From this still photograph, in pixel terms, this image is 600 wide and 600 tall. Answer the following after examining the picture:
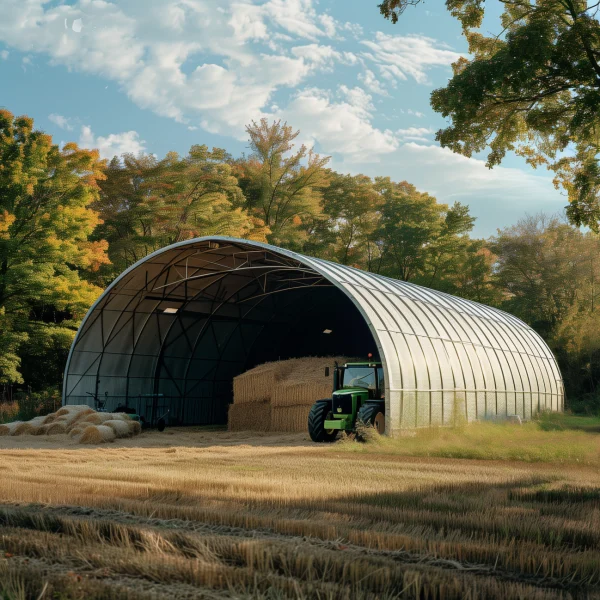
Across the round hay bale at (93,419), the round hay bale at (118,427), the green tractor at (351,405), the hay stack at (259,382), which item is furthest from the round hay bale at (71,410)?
the green tractor at (351,405)

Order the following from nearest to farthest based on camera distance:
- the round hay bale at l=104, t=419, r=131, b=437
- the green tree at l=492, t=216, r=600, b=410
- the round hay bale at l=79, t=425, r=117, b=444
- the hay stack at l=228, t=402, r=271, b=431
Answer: the round hay bale at l=79, t=425, r=117, b=444 → the round hay bale at l=104, t=419, r=131, b=437 → the hay stack at l=228, t=402, r=271, b=431 → the green tree at l=492, t=216, r=600, b=410

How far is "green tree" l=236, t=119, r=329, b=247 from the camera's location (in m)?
52.3

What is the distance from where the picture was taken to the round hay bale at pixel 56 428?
23016 mm

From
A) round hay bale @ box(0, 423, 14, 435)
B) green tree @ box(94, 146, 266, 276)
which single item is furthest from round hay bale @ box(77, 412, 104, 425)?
green tree @ box(94, 146, 266, 276)

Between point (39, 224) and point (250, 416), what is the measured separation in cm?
1295

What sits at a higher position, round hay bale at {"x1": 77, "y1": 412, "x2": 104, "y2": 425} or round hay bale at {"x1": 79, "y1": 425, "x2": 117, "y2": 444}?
round hay bale at {"x1": 77, "y1": 412, "x2": 104, "y2": 425}

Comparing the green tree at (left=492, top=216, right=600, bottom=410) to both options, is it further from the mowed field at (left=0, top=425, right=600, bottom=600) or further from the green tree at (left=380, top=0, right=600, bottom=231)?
the mowed field at (left=0, top=425, right=600, bottom=600)

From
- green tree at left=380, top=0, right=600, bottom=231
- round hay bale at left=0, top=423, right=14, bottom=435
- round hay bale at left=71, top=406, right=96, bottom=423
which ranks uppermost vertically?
green tree at left=380, top=0, right=600, bottom=231

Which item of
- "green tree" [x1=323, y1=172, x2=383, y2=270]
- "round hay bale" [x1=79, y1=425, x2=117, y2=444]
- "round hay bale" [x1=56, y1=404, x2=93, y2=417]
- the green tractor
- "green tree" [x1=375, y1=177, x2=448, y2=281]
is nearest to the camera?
"round hay bale" [x1=79, y1=425, x2=117, y2=444]

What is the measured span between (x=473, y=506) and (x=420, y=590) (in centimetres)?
386

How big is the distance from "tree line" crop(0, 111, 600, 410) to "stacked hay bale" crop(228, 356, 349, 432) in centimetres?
732

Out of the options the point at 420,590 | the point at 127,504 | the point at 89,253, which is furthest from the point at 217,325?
the point at 420,590

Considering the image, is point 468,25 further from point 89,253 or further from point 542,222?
point 542,222

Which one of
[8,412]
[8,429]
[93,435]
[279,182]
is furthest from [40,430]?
[279,182]
